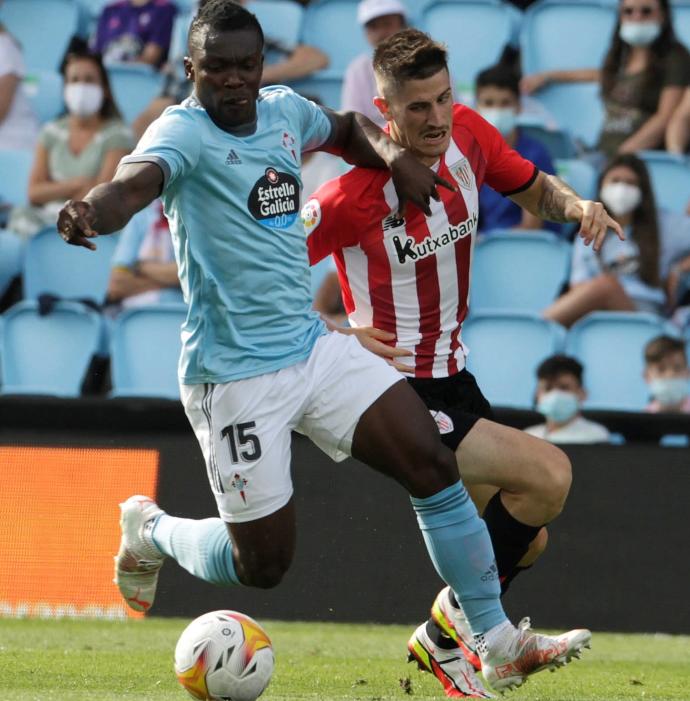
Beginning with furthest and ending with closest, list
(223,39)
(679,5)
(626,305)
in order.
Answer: (679,5), (626,305), (223,39)

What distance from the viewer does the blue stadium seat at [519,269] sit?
973 cm

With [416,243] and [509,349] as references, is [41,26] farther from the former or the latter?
[416,243]

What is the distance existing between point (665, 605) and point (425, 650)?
223 centimetres

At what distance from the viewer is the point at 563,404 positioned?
845cm

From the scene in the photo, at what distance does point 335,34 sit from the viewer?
38.9ft

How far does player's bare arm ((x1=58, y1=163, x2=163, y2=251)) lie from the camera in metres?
4.06

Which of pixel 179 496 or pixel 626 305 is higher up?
pixel 626 305

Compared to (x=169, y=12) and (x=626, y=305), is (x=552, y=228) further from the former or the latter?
(x=169, y=12)

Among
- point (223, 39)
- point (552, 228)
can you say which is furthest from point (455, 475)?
point (552, 228)

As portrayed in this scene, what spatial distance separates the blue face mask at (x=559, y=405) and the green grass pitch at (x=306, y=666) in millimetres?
1301

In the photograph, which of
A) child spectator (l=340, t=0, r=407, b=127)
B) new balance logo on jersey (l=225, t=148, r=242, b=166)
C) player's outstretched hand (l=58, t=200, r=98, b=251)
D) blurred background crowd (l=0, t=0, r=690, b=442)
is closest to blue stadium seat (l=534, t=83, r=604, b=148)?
blurred background crowd (l=0, t=0, r=690, b=442)

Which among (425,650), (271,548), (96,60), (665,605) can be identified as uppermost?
(96,60)

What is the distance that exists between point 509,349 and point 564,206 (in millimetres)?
3747

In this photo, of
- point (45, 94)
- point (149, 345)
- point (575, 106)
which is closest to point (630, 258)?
point (575, 106)
